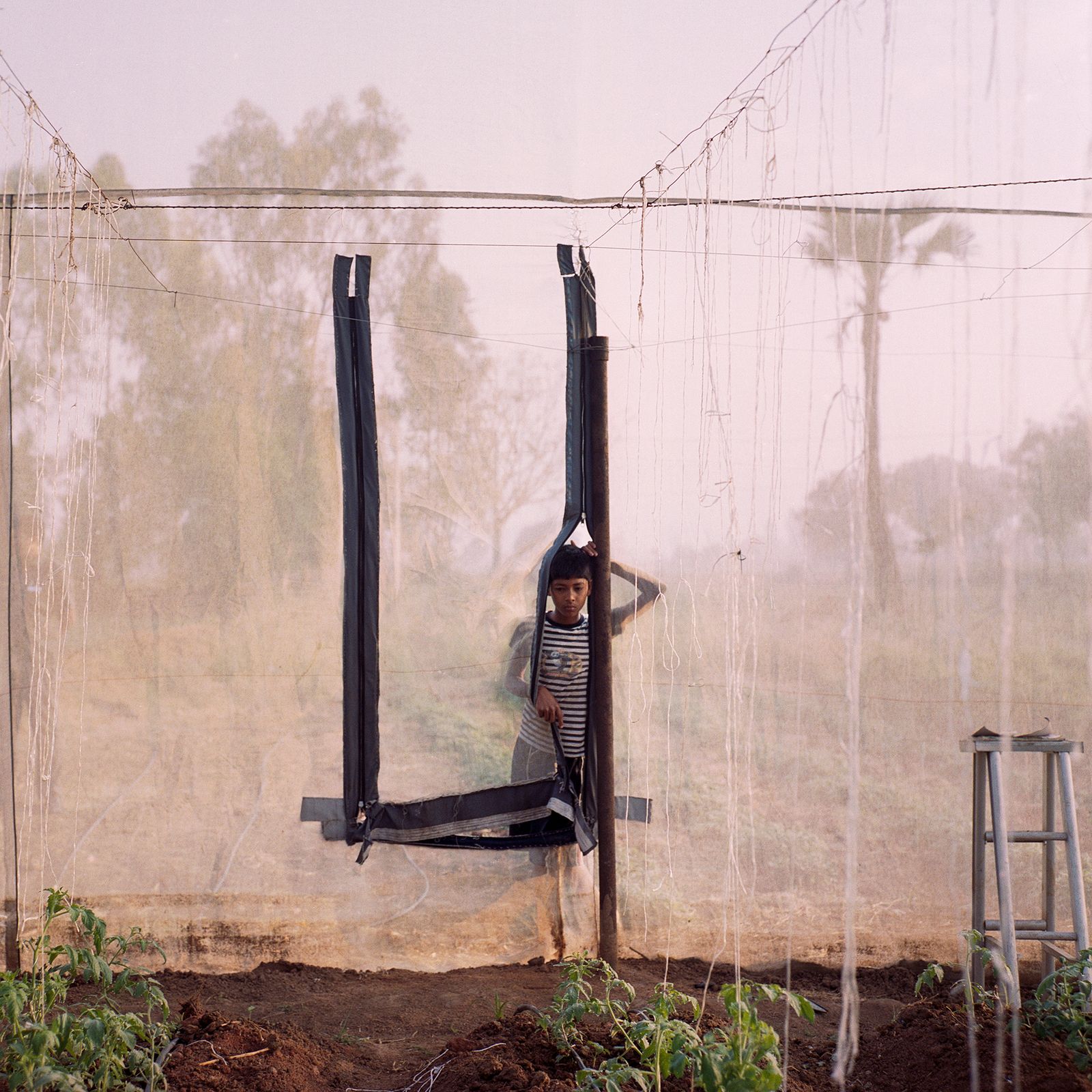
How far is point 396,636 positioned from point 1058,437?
2346mm

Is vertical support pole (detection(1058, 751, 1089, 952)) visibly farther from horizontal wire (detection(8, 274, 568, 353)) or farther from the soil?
horizontal wire (detection(8, 274, 568, 353))

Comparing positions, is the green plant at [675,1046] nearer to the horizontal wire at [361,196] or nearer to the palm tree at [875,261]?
the palm tree at [875,261]

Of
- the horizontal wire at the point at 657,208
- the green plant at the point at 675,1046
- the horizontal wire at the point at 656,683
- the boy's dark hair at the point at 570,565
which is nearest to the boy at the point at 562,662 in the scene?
the boy's dark hair at the point at 570,565

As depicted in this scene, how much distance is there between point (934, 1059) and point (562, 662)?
1.61m

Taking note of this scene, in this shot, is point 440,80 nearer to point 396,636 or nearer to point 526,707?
point 396,636

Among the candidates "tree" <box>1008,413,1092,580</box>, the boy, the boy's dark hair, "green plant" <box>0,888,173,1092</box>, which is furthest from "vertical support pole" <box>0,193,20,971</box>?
"tree" <box>1008,413,1092,580</box>

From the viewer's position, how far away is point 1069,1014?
2434mm

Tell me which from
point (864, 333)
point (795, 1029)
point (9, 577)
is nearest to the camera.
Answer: point (795, 1029)

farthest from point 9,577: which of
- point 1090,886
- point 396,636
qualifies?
point 1090,886

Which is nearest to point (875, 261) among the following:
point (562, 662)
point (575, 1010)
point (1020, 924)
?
point (562, 662)

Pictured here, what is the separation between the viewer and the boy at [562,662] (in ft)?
11.5

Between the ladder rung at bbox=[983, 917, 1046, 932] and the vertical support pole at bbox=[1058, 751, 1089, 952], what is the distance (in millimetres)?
175

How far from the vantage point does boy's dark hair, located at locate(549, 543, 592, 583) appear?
349cm

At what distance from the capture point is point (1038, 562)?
3.49 metres
